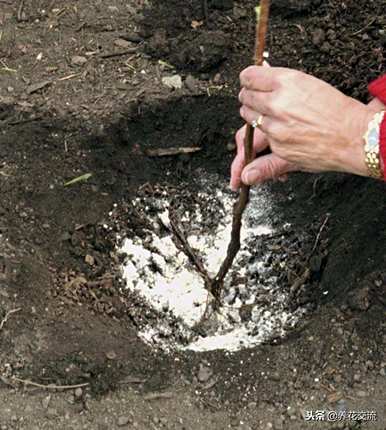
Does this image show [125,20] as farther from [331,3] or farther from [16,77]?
[331,3]

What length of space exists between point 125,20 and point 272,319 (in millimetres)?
1559

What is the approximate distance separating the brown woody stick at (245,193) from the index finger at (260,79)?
41 millimetres

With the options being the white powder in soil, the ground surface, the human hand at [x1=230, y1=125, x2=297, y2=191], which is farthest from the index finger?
the white powder in soil

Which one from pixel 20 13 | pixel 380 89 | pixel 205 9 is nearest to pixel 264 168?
pixel 380 89

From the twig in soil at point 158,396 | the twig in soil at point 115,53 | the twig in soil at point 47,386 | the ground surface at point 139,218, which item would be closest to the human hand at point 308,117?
the ground surface at point 139,218

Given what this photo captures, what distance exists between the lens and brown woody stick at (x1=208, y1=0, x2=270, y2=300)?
6.56ft

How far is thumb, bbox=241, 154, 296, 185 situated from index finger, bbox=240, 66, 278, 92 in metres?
0.29

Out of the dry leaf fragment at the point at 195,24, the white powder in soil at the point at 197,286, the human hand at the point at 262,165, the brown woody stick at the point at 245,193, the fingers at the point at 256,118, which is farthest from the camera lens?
the dry leaf fragment at the point at 195,24

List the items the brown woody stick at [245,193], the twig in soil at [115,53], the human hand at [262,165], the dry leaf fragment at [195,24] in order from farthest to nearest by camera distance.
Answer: the dry leaf fragment at [195,24], the twig in soil at [115,53], the human hand at [262,165], the brown woody stick at [245,193]

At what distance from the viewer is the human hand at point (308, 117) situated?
206 centimetres

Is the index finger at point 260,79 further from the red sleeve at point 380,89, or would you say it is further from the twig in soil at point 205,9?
the twig in soil at point 205,9

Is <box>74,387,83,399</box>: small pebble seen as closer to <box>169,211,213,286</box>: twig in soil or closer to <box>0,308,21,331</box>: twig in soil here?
<box>0,308,21,331</box>: twig in soil

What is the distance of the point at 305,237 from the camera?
3.03 meters

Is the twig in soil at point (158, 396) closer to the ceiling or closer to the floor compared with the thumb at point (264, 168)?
closer to the floor
